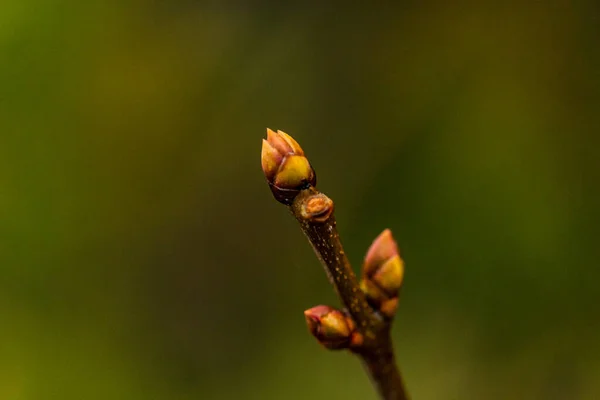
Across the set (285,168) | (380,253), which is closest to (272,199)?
(380,253)

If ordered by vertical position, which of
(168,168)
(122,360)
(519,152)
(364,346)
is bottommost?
(122,360)

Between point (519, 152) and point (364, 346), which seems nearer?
point (364, 346)

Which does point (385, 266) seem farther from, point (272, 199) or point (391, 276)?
point (272, 199)

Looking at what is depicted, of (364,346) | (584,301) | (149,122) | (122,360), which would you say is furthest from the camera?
(149,122)

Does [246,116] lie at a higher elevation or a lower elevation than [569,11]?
lower

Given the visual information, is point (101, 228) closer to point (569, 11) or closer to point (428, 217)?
point (428, 217)

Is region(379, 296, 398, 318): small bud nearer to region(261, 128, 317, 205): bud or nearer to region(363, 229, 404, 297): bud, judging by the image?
region(363, 229, 404, 297): bud

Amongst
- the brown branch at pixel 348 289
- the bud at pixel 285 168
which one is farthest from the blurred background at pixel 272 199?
the bud at pixel 285 168

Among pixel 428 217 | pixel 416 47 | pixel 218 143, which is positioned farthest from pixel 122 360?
pixel 416 47
